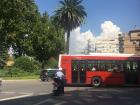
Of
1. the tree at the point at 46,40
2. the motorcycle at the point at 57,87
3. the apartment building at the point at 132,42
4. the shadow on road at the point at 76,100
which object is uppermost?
the apartment building at the point at 132,42

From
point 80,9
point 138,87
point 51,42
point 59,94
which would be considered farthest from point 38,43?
point 59,94

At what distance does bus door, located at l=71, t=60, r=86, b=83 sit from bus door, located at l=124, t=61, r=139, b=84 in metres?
3.44

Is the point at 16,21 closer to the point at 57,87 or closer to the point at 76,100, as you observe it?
the point at 57,87

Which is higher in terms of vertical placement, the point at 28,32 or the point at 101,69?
the point at 28,32

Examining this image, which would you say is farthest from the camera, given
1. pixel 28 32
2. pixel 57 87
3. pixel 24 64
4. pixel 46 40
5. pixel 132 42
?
pixel 132 42

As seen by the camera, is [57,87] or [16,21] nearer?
[57,87]

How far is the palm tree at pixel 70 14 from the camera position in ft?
285

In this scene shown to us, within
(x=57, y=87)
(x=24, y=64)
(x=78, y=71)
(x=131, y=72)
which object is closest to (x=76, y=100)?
(x=57, y=87)

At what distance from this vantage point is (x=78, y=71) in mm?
41656

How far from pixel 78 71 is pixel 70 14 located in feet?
152

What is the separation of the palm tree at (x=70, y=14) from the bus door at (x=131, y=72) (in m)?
45.4

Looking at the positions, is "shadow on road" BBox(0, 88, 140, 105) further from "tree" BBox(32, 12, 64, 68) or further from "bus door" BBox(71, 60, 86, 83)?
"tree" BBox(32, 12, 64, 68)

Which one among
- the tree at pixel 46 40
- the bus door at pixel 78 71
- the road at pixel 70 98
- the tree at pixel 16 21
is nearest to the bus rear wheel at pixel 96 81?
the bus door at pixel 78 71

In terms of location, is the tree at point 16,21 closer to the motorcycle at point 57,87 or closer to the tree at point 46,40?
the tree at point 46,40
